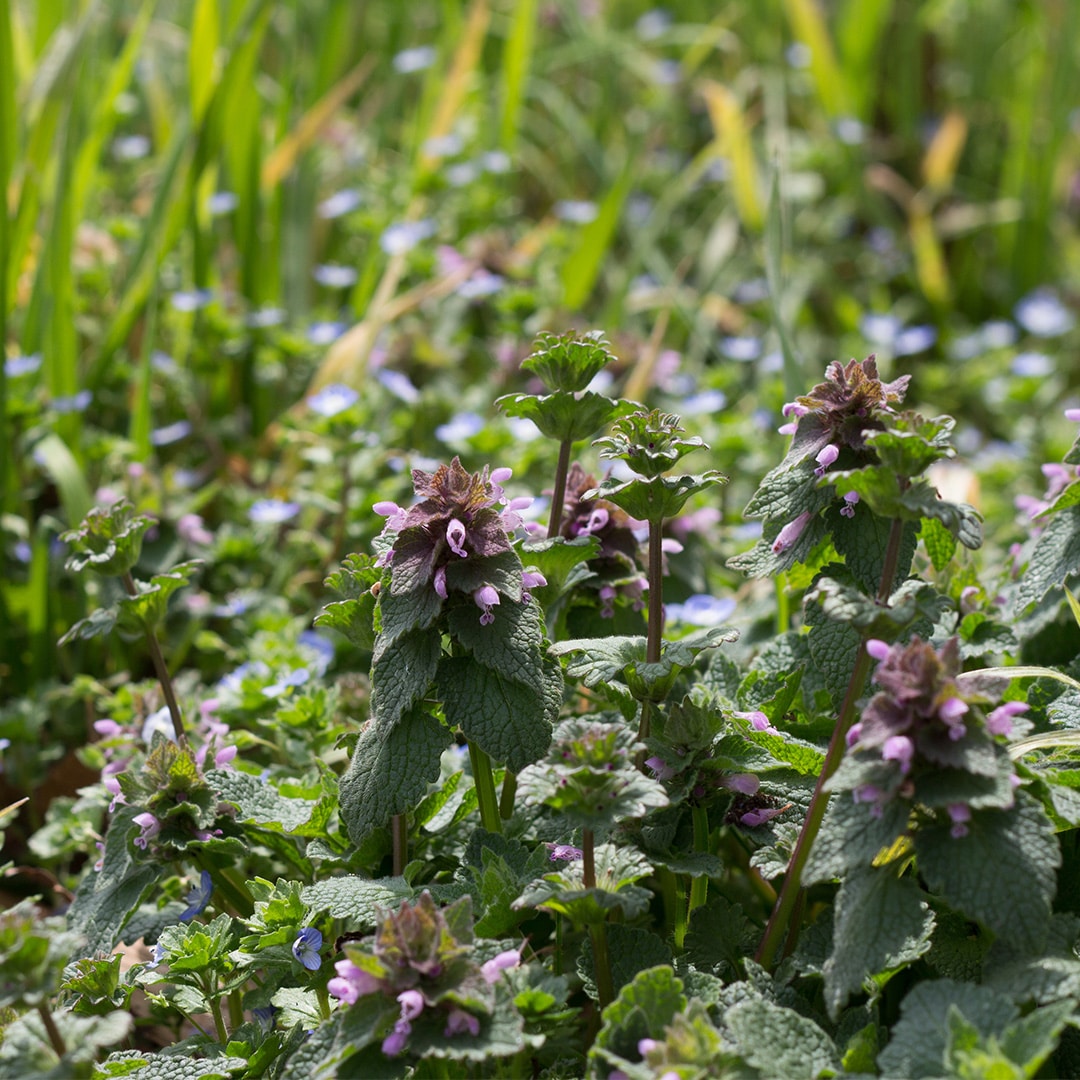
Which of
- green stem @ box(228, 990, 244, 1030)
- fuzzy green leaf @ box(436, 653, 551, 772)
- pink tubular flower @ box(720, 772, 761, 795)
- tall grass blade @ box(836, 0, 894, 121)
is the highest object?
tall grass blade @ box(836, 0, 894, 121)

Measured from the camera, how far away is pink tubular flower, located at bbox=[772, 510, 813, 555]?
1509 mm

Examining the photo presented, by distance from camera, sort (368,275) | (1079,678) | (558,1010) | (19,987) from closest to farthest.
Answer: (19,987), (558,1010), (1079,678), (368,275)

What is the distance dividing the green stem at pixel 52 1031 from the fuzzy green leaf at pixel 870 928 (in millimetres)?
790

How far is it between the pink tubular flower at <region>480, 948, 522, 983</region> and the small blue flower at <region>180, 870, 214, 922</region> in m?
0.53

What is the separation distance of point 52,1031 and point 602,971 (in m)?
0.59

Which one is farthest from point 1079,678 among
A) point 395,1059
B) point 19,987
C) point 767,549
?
point 19,987

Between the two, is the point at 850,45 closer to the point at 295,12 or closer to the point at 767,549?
the point at 295,12

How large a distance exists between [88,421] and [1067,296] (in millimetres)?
3525

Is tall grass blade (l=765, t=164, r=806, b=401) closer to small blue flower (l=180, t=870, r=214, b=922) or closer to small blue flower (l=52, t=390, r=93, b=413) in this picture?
small blue flower (l=180, t=870, r=214, b=922)

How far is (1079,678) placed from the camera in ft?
5.72

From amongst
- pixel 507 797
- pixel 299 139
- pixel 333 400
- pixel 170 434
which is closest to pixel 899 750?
pixel 507 797

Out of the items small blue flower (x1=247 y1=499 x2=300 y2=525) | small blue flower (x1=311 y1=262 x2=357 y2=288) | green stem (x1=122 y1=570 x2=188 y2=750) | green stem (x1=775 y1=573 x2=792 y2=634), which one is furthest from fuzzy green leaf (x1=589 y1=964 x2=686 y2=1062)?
small blue flower (x1=311 y1=262 x2=357 y2=288)

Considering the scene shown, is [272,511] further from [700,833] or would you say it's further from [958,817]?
[958,817]

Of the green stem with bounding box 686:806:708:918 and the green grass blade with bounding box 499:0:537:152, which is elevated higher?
the green grass blade with bounding box 499:0:537:152
